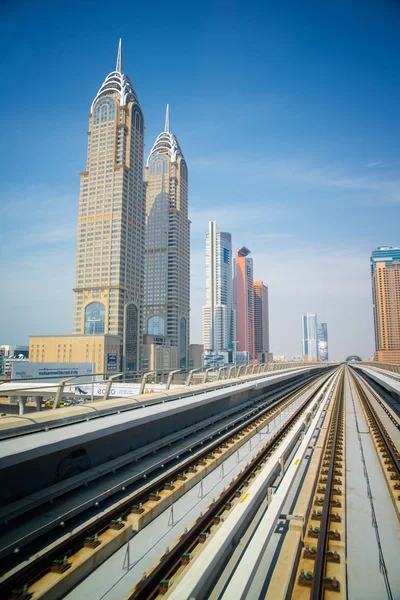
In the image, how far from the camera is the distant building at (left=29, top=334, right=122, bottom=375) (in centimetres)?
9362

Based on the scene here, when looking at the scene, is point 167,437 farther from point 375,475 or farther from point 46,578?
point 46,578

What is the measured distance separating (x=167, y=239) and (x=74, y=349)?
8417cm

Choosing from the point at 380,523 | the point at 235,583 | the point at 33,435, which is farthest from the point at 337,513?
the point at 33,435

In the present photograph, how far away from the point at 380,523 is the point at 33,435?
731 cm

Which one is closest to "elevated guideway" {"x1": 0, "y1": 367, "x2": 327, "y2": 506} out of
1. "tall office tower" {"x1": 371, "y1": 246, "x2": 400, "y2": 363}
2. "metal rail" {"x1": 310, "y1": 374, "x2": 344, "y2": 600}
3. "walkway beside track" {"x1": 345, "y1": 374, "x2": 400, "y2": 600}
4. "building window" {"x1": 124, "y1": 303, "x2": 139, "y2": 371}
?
"metal rail" {"x1": 310, "y1": 374, "x2": 344, "y2": 600}

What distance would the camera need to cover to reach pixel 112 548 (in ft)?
19.9

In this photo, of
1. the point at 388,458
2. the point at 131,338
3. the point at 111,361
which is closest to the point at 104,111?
the point at 131,338

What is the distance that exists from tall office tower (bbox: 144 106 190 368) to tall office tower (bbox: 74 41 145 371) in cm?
3554

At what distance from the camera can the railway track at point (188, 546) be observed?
4957mm

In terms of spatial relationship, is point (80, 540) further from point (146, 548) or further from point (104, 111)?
point (104, 111)

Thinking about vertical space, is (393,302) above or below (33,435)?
above

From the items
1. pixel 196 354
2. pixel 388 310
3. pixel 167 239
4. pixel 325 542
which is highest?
pixel 167 239

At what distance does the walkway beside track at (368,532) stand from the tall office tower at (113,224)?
103 metres

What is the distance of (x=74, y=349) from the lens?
95750 millimetres
